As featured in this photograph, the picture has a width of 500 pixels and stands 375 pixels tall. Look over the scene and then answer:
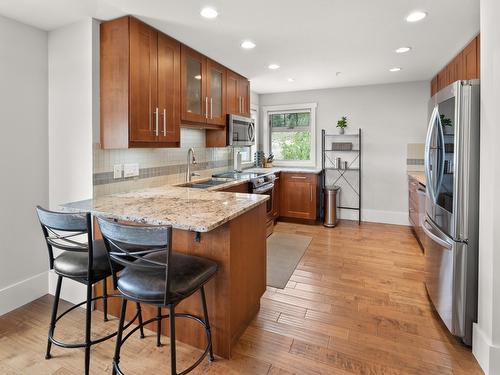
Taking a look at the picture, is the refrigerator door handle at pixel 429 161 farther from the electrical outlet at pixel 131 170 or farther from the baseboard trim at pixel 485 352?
the electrical outlet at pixel 131 170

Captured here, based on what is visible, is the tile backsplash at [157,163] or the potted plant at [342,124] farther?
Result: the potted plant at [342,124]

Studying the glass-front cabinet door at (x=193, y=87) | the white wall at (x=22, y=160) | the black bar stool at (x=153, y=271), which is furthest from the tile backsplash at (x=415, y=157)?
the white wall at (x=22, y=160)

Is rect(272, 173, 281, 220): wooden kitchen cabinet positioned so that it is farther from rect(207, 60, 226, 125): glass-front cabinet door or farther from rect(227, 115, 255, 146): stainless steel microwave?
rect(207, 60, 226, 125): glass-front cabinet door

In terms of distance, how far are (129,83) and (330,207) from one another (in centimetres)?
364

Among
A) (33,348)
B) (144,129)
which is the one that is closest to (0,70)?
(144,129)

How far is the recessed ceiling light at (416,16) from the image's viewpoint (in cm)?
237

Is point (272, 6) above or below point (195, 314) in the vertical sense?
above

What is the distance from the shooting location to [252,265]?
219cm

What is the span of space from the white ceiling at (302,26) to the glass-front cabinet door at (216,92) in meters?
0.15

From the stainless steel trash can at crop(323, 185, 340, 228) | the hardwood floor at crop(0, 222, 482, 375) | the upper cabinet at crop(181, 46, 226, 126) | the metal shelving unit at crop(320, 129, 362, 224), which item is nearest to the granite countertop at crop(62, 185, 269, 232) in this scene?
the hardwood floor at crop(0, 222, 482, 375)

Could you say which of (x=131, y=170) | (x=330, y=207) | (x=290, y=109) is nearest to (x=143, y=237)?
(x=131, y=170)

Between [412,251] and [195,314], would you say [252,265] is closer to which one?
[195,314]

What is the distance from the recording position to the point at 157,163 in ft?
10.4

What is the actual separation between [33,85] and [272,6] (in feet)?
6.74
